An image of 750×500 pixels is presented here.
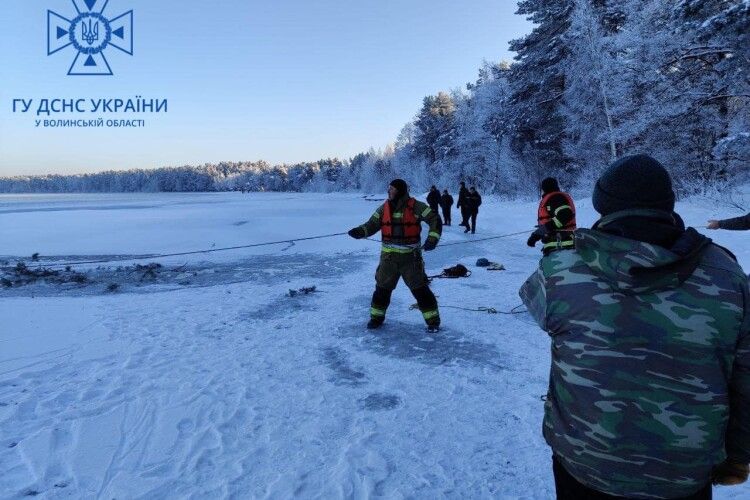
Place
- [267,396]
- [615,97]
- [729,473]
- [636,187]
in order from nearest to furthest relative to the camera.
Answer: [636,187]
[729,473]
[267,396]
[615,97]

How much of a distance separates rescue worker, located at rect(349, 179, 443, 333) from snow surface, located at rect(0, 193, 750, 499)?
48 centimetres

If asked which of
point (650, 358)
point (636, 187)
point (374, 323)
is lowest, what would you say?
point (374, 323)

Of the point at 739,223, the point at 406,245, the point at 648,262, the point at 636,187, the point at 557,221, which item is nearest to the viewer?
the point at 648,262

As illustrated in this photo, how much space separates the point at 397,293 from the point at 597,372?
6.72 m

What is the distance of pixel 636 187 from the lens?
1.40 m

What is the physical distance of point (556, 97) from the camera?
85.0 feet

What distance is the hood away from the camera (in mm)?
Answer: 1248

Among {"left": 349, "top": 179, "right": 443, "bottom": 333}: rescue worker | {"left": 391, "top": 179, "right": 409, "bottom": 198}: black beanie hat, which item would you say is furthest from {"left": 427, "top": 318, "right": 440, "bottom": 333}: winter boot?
{"left": 391, "top": 179, "right": 409, "bottom": 198}: black beanie hat

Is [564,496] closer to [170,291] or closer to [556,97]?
[170,291]

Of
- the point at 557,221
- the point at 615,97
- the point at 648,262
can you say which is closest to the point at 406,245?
the point at 557,221

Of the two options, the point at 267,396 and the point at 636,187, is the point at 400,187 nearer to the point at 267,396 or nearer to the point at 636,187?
the point at 267,396

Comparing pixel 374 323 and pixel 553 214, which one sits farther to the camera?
pixel 553 214

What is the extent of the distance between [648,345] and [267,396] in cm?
348

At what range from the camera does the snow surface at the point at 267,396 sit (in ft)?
9.79
